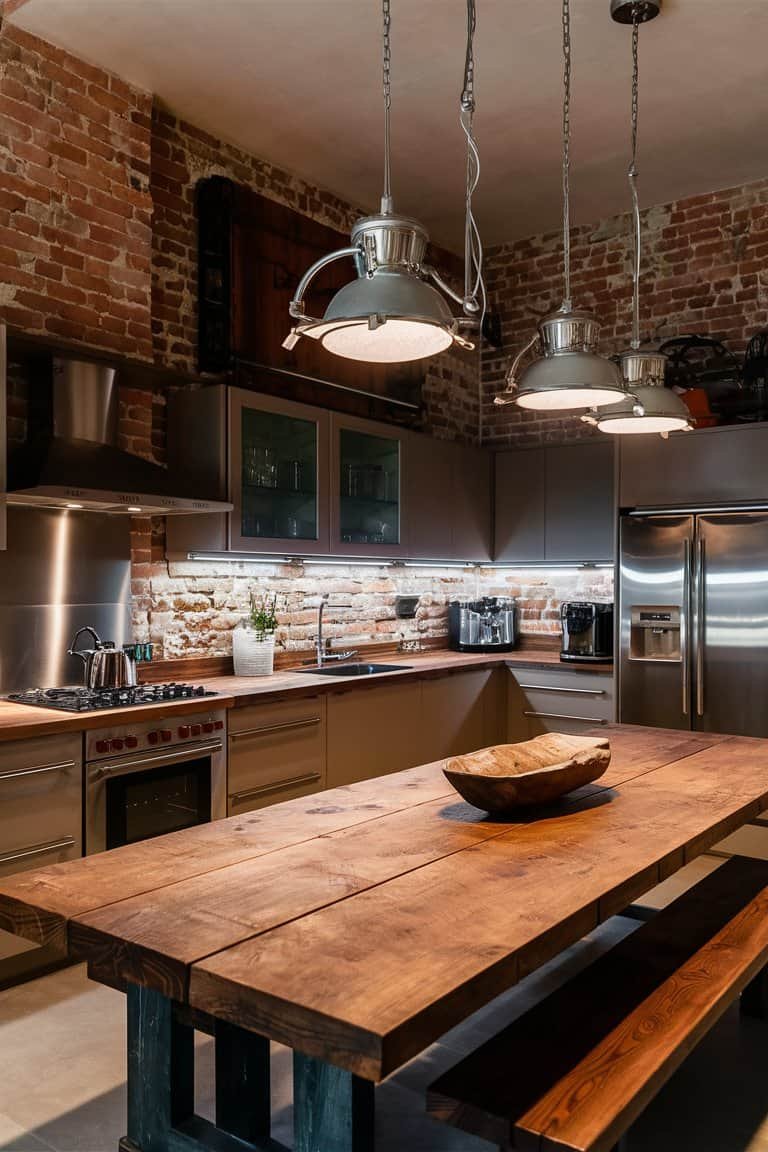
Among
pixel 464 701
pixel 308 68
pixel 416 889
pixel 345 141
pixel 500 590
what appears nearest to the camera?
pixel 416 889

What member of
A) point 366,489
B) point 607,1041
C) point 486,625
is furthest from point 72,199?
point 607,1041

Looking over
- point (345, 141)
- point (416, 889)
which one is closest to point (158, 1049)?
point (416, 889)

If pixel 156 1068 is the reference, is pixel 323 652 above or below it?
above

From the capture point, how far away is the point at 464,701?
16.7ft

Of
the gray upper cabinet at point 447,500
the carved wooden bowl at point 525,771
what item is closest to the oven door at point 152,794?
the carved wooden bowl at point 525,771

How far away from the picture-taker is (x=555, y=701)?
5195mm

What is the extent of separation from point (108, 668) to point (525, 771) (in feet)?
6.66

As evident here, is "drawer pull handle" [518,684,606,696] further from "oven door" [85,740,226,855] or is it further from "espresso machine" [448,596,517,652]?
"oven door" [85,740,226,855]

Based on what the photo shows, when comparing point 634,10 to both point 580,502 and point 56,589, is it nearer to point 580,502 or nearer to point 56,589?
point 580,502

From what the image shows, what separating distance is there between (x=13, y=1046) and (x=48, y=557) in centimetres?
183

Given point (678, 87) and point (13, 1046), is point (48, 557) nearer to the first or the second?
point (13, 1046)

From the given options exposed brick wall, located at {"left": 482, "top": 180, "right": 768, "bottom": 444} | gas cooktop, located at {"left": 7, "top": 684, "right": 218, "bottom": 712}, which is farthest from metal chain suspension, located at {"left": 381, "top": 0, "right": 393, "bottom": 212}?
exposed brick wall, located at {"left": 482, "top": 180, "right": 768, "bottom": 444}

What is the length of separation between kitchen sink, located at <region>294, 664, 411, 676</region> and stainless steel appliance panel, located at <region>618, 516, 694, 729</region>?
1.19 m

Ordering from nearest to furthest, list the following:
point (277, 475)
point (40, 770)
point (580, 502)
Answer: point (40, 770) < point (277, 475) < point (580, 502)
